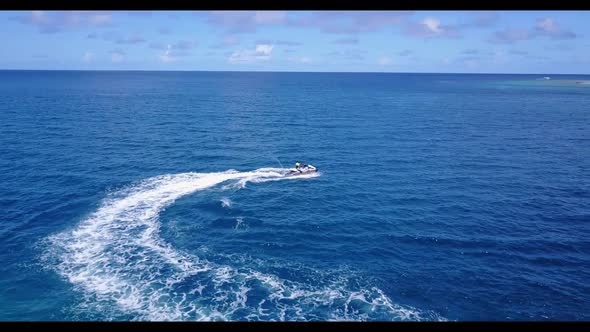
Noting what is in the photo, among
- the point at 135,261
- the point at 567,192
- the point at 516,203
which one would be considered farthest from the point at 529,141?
the point at 135,261

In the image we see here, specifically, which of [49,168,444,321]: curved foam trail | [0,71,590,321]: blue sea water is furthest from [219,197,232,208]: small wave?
[49,168,444,321]: curved foam trail

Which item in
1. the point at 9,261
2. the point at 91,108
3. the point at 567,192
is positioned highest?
the point at 91,108

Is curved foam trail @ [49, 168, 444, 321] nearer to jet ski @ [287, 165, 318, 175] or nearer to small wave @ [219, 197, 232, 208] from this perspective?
small wave @ [219, 197, 232, 208]

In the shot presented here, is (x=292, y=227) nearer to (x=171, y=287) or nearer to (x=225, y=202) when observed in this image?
(x=225, y=202)

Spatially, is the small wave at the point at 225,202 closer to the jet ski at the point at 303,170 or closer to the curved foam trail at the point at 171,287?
the curved foam trail at the point at 171,287

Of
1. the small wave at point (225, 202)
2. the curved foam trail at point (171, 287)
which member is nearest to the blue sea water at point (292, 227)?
the curved foam trail at point (171, 287)
